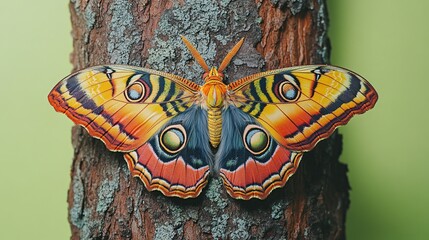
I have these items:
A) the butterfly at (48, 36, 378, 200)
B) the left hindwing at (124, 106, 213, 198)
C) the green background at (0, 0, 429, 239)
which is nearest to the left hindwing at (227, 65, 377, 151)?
the butterfly at (48, 36, 378, 200)

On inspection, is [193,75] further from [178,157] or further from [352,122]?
[352,122]

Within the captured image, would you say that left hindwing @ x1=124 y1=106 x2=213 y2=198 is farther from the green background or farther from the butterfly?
the green background

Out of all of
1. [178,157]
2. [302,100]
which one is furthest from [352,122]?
[178,157]

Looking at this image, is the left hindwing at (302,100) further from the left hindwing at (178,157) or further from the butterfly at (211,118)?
the left hindwing at (178,157)

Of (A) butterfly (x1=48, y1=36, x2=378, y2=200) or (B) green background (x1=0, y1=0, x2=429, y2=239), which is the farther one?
(B) green background (x1=0, y1=0, x2=429, y2=239)

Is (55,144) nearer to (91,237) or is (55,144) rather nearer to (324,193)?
(91,237)
